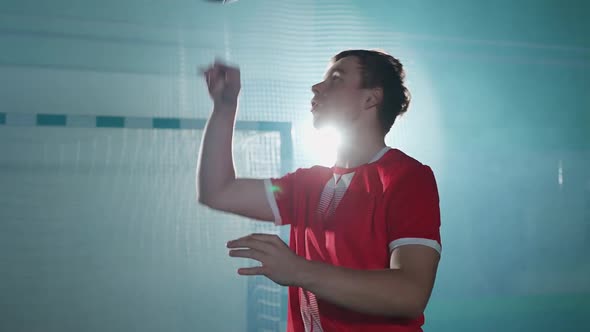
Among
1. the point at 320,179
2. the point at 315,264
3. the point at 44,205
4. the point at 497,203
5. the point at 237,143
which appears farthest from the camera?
the point at 497,203

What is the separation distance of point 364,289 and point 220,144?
44 centimetres

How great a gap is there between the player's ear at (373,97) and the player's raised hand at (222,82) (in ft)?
0.87

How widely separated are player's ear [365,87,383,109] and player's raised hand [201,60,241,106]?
264 millimetres

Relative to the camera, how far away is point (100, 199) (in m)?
1.85

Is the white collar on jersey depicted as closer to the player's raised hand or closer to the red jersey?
the red jersey

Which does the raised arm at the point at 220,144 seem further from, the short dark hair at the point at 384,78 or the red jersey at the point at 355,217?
the short dark hair at the point at 384,78

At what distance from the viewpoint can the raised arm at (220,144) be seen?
0.89 meters

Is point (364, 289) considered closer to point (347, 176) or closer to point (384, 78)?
point (347, 176)

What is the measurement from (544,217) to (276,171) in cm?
141

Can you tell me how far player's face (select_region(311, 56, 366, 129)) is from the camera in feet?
3.01

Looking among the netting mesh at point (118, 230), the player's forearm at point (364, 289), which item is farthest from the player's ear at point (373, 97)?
the netting mesh at point (118, 230)

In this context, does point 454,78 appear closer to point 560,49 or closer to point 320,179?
point 560,49

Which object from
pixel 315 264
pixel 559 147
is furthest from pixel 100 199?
pixel 559 147

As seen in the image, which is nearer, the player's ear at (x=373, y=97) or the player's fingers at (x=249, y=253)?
the player's fingers at (x=249, y=253)
